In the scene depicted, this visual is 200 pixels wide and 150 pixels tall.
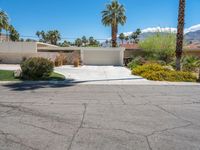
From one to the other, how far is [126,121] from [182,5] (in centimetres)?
1806

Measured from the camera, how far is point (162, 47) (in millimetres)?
39312

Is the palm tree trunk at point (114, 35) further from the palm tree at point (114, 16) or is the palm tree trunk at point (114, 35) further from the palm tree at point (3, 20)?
the palm tree at point (3, 20)

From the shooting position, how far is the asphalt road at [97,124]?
5.64 metres

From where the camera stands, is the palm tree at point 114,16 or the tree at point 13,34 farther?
the tree at point 13,34

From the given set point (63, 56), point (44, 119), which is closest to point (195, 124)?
point (44, 119)

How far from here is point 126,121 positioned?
24.7ft


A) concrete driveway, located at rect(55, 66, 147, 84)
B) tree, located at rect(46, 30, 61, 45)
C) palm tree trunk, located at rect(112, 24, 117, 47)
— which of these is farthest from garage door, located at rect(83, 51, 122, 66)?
tree, located at rect(46, 30, 61, 45)

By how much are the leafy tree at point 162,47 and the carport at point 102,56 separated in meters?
5.08

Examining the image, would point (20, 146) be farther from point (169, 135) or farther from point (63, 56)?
point (63, 56)

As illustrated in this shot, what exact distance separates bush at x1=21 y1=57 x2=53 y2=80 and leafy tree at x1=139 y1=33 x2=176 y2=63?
23.3 meters

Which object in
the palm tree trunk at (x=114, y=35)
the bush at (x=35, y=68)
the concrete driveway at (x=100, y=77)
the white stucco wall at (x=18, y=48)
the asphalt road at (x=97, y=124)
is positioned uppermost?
the palm tree trunk at (x=114, y=35)

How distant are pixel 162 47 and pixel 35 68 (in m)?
24.7

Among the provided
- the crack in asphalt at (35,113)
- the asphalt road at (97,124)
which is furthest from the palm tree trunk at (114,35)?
the crack in asphalt at (35,113)

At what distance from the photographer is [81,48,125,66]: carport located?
125 feet
